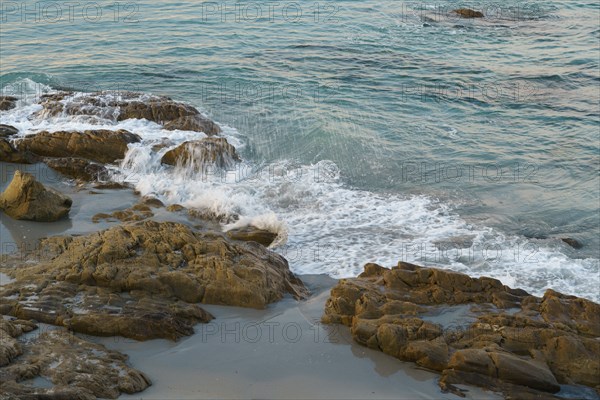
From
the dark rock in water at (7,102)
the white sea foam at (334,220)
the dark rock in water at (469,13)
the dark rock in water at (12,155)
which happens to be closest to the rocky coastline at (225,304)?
the white sea foam at (334,220)

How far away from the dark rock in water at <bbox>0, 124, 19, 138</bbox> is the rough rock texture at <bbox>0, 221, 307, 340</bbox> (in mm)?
4882

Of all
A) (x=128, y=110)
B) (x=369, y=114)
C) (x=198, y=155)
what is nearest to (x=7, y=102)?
(x=128, y=110)

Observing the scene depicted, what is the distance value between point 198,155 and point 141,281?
17.5 feet

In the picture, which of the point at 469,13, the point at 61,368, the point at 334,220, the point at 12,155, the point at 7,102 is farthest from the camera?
the point at 469,13

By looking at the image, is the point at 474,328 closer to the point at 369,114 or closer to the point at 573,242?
the point at 573,242

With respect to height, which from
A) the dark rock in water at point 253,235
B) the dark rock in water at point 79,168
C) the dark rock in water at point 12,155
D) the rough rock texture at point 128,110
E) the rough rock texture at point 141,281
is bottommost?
the dark rock in water at point 253,235

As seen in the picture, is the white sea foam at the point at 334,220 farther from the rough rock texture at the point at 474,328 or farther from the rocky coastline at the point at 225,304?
the rough rock texture at the point at 474,328

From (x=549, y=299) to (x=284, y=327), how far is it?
2.97 metres

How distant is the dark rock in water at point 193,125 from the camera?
14.8m

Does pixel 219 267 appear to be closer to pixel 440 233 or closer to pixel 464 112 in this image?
pixel 440 233

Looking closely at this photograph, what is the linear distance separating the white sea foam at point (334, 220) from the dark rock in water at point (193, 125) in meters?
0.28

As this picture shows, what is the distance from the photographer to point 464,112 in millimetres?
17000

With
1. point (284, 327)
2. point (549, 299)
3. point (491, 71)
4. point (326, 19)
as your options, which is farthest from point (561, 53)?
point (284, 327)

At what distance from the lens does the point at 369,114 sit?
55.3 feet
